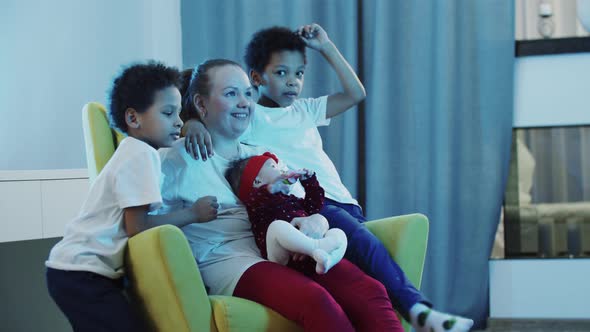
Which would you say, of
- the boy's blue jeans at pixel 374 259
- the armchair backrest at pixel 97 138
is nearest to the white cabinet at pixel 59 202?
the armchair backrest at pixel 97 138

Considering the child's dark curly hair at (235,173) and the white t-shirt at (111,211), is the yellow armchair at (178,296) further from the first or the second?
the child's dark curly hair at (235,173)

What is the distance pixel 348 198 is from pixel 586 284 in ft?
4.75

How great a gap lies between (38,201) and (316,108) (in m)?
1.00

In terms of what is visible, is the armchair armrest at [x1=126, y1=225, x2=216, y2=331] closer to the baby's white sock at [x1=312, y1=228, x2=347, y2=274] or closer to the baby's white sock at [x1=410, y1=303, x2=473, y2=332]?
the baby's white sock at [x1=312, y1=228, x2=347, y2=274]

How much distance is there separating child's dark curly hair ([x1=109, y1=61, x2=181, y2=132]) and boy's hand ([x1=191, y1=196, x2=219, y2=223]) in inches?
10.6

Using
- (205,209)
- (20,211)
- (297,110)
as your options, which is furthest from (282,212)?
(20,211)

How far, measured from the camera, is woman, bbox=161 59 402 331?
1.74m

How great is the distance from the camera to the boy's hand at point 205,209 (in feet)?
6.08

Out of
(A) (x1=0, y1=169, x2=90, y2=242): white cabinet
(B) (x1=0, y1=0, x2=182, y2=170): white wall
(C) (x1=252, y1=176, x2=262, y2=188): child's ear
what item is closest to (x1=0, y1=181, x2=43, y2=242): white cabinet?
(A) (x1=0, y1=169, x2=90, y2=242): white cabinet

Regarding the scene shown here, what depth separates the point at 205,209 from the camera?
1.85 m

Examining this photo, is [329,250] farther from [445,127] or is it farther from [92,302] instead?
[445,127]

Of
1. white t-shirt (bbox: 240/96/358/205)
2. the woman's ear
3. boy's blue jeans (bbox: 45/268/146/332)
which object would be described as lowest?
boy's blue jeans (bbox: 45/268/146/332)

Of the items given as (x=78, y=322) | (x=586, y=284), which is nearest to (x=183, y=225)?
(x=78, y=322)

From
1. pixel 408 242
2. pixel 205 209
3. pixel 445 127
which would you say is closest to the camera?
pixel 205 209
